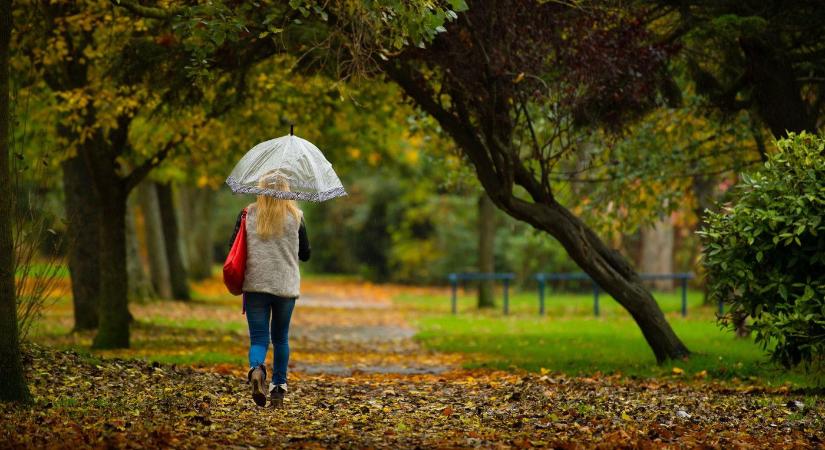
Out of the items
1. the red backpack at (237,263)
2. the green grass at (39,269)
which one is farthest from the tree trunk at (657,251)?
the red backpack at (237,263)

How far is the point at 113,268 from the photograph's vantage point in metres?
15.5

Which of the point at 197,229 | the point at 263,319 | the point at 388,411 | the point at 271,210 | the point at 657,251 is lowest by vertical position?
the point at 388,411

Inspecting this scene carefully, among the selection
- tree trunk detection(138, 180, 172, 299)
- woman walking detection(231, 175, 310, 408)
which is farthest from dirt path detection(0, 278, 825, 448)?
tree trunk detection(138, 180, 172, 299)

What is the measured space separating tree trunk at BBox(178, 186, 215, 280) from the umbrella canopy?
1277 inches

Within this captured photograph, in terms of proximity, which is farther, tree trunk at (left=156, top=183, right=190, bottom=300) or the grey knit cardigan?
tree trunk at (left=156, top=183, right=190, bottom=300)

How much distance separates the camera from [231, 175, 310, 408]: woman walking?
331 inches

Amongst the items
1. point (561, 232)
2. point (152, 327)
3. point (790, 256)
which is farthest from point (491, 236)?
point (790, 256)

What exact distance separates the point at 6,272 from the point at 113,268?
25.4ft

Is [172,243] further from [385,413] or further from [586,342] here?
[385,413]

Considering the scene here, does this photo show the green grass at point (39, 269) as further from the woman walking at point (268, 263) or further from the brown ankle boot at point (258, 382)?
the brown ankle boot at point (258, 382)

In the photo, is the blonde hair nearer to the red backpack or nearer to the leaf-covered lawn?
the red backpack

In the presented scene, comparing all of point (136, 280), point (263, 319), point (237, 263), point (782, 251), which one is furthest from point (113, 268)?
point (136, 280)

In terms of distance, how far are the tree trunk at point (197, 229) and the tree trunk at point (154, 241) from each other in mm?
11347

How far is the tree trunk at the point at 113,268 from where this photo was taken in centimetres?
1539
